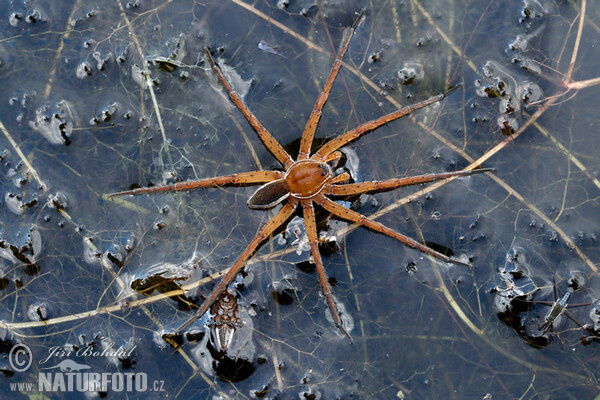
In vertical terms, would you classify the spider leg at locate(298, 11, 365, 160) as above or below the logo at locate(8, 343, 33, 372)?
above

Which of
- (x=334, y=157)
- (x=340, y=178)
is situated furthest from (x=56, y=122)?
(x=340, y=178)

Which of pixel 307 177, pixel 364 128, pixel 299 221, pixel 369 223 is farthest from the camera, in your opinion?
pixel 299 221

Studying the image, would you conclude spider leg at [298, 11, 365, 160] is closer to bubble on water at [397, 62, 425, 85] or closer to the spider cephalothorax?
the spider cephalothorax

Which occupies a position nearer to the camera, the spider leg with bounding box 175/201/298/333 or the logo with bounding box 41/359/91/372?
the spider leg with bounding box 175/201/298/333

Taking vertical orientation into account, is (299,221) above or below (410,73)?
below

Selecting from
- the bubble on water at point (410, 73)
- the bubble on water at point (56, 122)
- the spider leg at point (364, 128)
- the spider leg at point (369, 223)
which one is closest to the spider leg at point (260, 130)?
the spider leg at point (364, 128)

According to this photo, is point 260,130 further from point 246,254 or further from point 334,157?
point 246,254

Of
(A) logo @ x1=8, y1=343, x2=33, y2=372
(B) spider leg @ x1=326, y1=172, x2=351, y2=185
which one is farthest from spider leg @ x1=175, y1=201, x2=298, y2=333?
(A) logo @ x1=8, y1=343, x2=33, y2=372

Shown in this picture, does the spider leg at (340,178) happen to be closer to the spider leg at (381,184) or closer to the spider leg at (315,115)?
the spider leg at (381,184)
